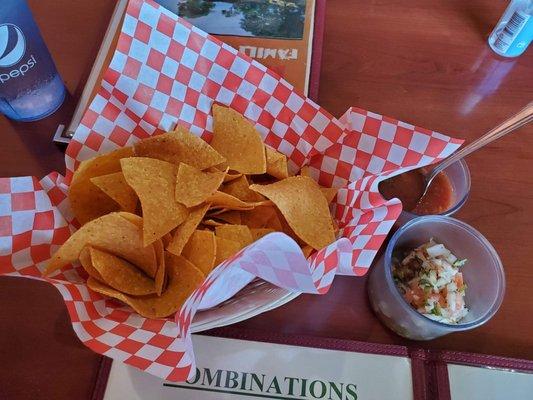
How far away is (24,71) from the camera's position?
32.6 inches

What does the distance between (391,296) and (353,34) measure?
0.68 meters

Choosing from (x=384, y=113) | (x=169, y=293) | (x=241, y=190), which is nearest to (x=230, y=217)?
(x=241, y=190)

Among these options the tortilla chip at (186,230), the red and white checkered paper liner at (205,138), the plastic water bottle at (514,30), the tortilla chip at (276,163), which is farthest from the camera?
the plastic water bottle at (514,30)

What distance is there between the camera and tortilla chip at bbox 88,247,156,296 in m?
0.66

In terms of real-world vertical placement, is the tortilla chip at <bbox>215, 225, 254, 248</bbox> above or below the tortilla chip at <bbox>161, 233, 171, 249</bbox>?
above

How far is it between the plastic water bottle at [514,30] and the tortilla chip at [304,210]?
2.18ft

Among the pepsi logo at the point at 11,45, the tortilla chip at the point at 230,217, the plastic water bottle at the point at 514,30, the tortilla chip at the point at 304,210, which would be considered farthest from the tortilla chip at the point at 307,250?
the plastic water bottle at the point at 514,30

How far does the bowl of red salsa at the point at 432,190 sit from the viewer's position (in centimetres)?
85

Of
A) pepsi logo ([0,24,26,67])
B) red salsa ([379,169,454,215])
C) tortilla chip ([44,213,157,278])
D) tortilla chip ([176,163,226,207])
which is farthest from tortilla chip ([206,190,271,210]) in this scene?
pepsi logo ([0,24,26,67])

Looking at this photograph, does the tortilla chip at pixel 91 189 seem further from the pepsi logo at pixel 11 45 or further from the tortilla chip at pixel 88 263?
the pepsi logo at pixel 11 45

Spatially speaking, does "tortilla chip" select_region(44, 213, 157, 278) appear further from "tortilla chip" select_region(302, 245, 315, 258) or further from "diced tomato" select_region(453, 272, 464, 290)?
"diced tomato" select_region(453, 272, 464, 290)

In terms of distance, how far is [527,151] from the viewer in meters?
0.98

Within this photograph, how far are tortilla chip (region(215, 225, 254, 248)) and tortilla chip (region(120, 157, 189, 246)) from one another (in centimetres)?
6

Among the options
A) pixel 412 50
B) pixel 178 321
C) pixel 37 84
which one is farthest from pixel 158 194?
pixel 412 50
